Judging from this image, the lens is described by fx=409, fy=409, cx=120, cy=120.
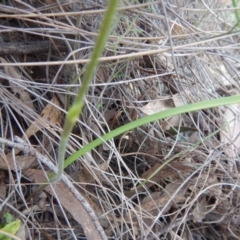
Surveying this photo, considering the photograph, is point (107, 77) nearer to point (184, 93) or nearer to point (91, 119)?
point (91, 119)

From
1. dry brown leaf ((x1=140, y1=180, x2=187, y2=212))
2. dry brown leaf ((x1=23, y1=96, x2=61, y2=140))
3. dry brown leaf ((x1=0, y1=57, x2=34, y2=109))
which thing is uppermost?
dry brown leaf ((x1=0, y1=57, x2=34, y2=109))

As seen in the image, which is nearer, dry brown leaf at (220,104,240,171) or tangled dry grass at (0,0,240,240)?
tangled dry grass at (0,0,240,240)

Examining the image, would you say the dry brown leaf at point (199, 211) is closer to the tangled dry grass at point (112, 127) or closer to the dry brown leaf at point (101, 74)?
the tangled dry grass at point (112, 127)

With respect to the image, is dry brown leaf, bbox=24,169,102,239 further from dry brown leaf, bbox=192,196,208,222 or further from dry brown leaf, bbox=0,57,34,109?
dry brown leaf, bbox=192,196,208,222

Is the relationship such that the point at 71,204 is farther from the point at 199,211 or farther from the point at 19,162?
the point at 199,211

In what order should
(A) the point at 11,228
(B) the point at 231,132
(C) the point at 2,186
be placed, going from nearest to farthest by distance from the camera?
(A) the point at 11,228, (C) the point at 2,186, (B) the point at 231,132

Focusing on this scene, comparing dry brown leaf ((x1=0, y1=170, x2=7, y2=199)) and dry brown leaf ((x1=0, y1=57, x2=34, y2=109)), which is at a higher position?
dry brown leaf ((x1=0, y1=57, x2=34, y2=109))

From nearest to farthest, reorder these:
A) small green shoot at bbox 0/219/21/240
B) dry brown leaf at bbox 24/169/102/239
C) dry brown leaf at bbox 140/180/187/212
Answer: small green shoot at bbox 0/219/21/240, dry brown leaf at bbox 24/169/102/239, dry brown leaf at bbox 140/180/187/212

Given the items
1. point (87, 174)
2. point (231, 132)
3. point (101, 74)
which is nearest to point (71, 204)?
point (87, 174)

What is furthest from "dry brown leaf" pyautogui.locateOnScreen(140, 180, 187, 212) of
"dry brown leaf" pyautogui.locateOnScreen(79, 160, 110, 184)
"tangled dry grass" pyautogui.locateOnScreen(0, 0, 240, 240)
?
"dry brown leaf" pyautogui.locateOnScreen(79, 160, 110, 184)

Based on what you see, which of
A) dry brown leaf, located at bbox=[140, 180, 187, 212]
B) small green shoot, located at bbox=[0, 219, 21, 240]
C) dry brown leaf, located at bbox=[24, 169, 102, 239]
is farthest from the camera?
dry brown leaf, located at bbox=[140, 180, 187, 212]
